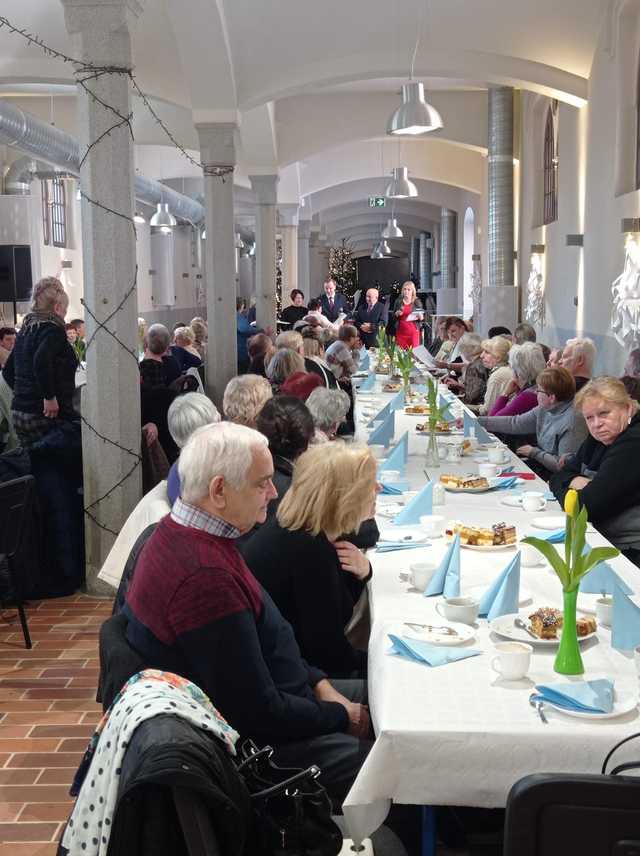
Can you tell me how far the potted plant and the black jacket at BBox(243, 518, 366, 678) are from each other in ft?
2.55

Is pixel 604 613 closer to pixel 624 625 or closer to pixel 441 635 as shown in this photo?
pixel 624 625

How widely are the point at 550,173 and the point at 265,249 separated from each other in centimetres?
482

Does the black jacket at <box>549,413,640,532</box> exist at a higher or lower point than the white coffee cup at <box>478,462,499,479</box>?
higher

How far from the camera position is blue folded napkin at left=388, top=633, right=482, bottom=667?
2.52m

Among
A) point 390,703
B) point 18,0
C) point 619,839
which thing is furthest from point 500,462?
point 18,0

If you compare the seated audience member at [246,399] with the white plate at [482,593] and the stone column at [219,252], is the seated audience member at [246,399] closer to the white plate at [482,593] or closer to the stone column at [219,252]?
the white plate at [482,593]

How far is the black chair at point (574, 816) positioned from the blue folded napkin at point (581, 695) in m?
0.41

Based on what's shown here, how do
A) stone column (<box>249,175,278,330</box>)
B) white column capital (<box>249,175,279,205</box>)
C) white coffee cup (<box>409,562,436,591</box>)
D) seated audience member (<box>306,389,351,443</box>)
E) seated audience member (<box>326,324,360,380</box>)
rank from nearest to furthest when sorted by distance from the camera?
white coffee cup (<box>409,562,436,591</box>)
seated audience member (<box>306,389,351,443</box>)
seated audience member (<box>326,324,360,380</box>)
stone column (<box>249,175,278,330</box>)
white column capital (<box>249,175,279,205</box>)

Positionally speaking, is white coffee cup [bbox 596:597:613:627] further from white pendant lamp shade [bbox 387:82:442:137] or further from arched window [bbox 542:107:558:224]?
arched window [bbox 542:107:558:224]

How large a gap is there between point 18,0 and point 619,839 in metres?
9.06

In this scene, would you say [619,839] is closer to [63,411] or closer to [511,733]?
[511,733]

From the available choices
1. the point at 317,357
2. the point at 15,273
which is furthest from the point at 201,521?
the point at 15,273

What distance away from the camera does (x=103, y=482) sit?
5.73m

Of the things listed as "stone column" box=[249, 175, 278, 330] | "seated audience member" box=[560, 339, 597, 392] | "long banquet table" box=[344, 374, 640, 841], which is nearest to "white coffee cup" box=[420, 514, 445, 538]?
"long banquet table" box=[344, 374, 640, 841]
